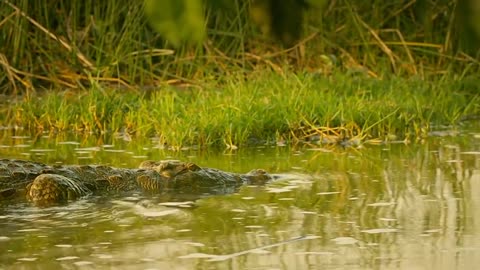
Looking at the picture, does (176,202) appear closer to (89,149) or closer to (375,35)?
(89,149)

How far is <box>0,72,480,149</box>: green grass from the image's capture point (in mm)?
7148

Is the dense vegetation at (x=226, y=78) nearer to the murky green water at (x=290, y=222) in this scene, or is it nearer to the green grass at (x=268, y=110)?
the green grass at (x=268, y=110)

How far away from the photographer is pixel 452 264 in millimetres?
3730

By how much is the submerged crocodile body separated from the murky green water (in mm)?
155

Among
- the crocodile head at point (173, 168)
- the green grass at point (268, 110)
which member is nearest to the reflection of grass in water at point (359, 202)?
the crocodile head at point (173, 168)

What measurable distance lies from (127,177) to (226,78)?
3308 millimetres

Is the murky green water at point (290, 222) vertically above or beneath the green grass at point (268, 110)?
beneath

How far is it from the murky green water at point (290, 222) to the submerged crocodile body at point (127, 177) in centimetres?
15

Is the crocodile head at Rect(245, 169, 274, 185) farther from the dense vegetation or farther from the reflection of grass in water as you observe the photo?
the dense vegetation

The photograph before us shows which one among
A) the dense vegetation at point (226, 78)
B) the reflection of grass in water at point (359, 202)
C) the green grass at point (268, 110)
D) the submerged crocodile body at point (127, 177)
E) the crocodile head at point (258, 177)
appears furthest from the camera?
the dense vegetation at point (226, 78)

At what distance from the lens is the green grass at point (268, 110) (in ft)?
23.5

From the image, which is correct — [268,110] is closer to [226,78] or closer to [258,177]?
[226,78]

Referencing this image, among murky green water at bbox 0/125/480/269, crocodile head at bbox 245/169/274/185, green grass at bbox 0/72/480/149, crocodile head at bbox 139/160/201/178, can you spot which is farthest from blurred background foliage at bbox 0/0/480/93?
crocodile head at bbox 245/169/274/185

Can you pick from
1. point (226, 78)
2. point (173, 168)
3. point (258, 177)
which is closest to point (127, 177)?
point (173, 168)
